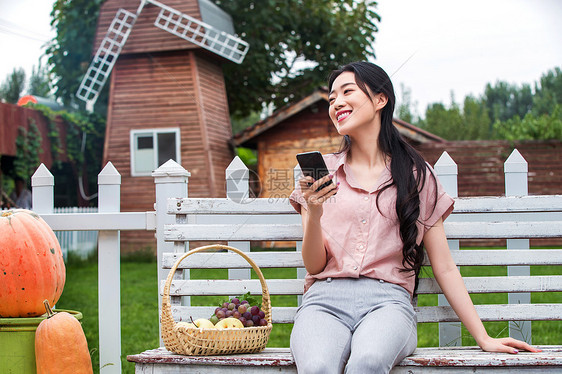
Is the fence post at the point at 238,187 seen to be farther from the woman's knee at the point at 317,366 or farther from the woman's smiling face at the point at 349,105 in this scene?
the woman's knee at the point at 317,366

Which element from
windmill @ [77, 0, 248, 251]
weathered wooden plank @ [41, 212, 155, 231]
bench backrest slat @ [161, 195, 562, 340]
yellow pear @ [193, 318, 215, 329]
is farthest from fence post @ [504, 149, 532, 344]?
windmill @ [77, 0, 248, 251]

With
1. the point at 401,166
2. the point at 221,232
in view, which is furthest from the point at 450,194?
the point at 221,232

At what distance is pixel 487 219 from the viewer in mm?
3242

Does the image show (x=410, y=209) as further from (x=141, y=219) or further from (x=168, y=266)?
(x=141, y=219)

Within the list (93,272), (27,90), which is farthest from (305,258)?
(27,90)

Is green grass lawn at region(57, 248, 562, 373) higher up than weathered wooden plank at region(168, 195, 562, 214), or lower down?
lower down

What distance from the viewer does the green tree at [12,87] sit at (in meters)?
33.7

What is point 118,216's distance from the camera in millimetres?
3268

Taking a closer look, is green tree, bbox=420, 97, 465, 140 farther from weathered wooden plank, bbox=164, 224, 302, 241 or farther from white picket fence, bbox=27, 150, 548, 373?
weathered wooden plank, bbox=164, 224, 302, 241

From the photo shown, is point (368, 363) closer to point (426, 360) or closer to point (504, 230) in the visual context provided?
point (426, 360)

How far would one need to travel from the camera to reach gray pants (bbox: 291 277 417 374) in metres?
2.18

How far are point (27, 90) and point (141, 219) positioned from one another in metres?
35.4

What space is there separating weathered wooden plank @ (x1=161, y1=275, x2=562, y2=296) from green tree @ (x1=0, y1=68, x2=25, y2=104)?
34220mm

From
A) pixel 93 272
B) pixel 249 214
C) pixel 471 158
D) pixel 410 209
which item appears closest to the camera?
pixel 410 209
